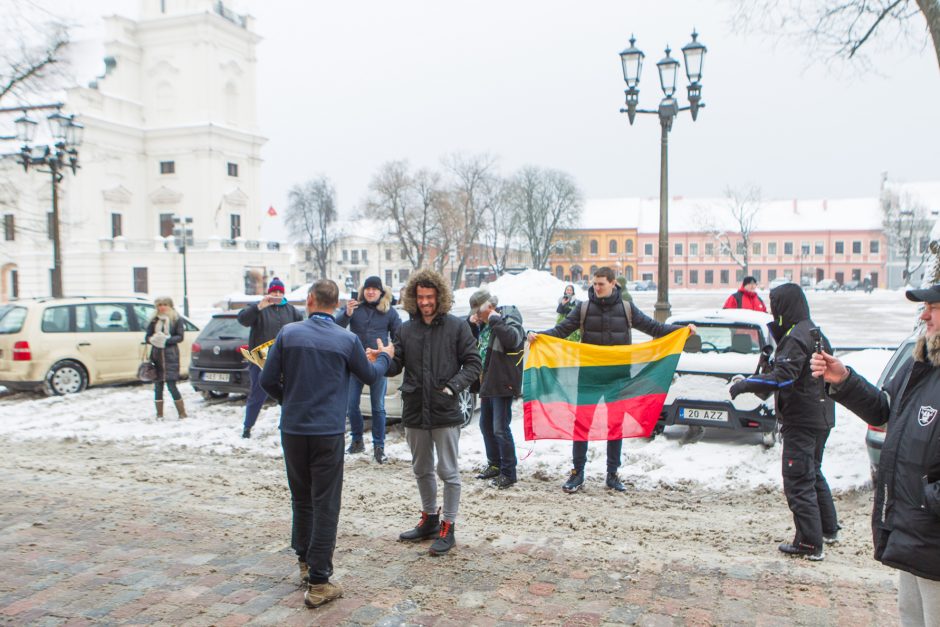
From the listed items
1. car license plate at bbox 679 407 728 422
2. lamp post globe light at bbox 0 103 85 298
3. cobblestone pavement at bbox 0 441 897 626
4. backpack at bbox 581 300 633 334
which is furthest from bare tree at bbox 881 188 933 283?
cobblestone pavement at bbox 0 441 897 626

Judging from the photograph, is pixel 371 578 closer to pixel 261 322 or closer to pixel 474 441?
pixel 474 441

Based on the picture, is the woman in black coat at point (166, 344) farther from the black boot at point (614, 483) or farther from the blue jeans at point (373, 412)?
the black boot at point (614, 483)

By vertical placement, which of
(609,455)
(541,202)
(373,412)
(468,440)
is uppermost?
(541,202)

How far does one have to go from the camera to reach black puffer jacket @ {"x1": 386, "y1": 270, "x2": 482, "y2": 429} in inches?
224

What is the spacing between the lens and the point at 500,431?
773 centimetres

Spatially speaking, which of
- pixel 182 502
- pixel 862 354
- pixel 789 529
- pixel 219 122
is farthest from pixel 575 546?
pixel 219 122

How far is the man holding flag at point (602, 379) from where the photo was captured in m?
7.98

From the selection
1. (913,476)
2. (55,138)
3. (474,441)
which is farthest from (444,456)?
(55,138)

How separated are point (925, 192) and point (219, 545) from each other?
104048 mm

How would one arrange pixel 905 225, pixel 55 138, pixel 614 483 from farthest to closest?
1. pixel 905 225
2. pixel 55 138
3. pixel 614 483

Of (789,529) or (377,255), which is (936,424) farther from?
(377,255)

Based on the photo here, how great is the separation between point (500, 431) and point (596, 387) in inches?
46.3

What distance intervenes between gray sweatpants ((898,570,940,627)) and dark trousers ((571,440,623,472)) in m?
4.31

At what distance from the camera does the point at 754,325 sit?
9.56 m
